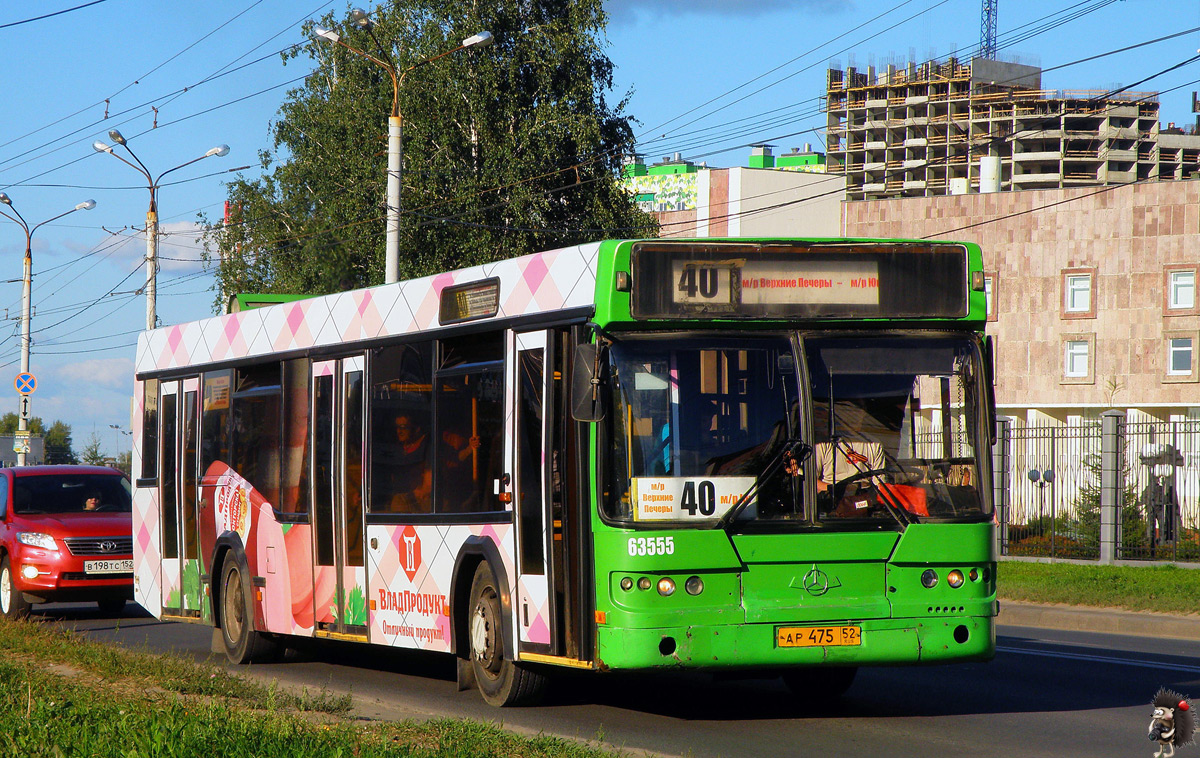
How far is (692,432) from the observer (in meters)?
9.00

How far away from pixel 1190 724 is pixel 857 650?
2.53 meters

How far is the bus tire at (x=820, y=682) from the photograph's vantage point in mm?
10812

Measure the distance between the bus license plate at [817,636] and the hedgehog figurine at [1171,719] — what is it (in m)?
2.46

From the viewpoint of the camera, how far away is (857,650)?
9156 mm

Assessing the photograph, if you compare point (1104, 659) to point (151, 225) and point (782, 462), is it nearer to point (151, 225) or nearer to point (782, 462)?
point (782, 462)

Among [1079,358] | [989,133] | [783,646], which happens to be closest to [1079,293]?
[1079,358]

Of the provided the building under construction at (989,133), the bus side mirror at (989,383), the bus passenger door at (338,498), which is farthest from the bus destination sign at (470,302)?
the building under construction at (989,133)

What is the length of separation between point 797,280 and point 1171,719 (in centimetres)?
372

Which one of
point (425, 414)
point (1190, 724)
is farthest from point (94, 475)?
point (1190, 724)

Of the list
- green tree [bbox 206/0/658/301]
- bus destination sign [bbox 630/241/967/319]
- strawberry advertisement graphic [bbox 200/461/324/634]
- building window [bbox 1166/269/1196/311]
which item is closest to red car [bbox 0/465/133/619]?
strawberry advertisement graphic [bbox 200/461/324/634]

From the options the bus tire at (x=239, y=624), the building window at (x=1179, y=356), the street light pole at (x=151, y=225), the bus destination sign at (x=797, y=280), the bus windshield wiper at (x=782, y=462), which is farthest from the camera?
the building window at (x=1179, y=356)

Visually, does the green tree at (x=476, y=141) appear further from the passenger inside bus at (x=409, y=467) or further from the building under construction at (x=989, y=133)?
the building under construction at (x=989, y=133)

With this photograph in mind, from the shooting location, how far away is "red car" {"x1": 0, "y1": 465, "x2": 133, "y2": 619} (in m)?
18.8

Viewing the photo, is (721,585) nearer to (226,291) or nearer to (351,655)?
(351,655)
